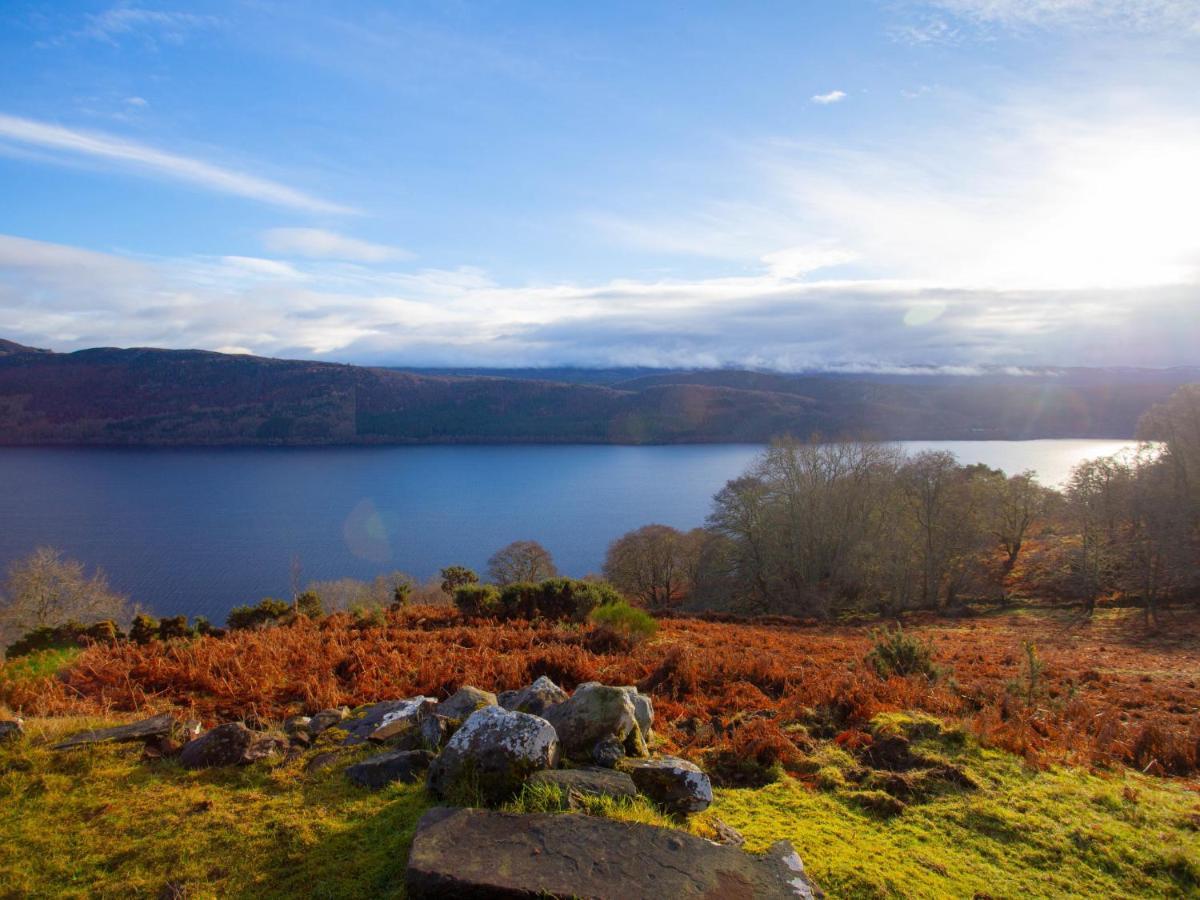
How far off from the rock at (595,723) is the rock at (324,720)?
2478 millimetres

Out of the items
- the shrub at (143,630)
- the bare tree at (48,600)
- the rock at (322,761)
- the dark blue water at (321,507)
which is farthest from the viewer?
the dark blue water at (321,507)

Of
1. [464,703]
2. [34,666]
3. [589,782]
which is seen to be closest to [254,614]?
[34,666]

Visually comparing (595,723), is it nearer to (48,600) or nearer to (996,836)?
(996,836)

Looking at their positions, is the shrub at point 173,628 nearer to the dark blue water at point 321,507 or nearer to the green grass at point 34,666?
the green grass at point 34,666

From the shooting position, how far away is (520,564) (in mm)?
46906

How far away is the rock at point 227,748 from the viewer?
539cm

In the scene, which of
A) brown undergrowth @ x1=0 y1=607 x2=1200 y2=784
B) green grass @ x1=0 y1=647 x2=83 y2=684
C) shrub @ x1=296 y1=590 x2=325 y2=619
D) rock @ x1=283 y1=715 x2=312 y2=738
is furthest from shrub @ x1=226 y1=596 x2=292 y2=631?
rock @ x1=283 y1=715 x2=312 y2=738

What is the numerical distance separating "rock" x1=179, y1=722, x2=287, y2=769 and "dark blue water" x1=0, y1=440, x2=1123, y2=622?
52469 mm

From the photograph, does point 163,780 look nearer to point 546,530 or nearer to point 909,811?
point 909,811

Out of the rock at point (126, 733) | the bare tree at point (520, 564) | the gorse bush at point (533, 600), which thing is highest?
the rock at point (126, 733)

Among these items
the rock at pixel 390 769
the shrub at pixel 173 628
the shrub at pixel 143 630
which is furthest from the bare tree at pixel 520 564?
the rock at pixel 390 769

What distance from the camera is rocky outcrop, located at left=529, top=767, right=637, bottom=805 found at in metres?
4.34

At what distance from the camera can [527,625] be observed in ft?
45.2

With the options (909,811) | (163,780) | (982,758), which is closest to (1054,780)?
(982,758)
